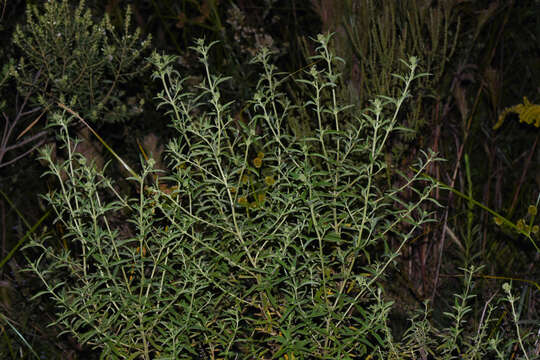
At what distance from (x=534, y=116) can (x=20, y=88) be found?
210 centimetres

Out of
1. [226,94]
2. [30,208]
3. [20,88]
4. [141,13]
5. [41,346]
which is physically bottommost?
[41,346]

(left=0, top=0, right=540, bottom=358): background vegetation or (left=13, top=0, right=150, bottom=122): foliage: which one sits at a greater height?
(left=13, top=0, right=150, bottom=122): foliage

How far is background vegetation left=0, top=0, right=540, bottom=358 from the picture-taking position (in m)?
2.85

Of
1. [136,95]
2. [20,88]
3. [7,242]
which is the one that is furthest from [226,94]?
[7,242]

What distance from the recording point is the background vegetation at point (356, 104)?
112 inches

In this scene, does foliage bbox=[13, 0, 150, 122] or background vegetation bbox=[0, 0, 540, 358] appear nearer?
foliage bbox=[13, 0, 150, 122]

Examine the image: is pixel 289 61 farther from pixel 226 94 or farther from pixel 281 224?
pixel 281 224

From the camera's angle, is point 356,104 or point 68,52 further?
point 356,104

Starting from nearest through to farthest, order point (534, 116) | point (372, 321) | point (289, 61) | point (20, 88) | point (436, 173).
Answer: point (372, 321)
point (20, 88)
point (534, 116)
point (436, 173)
point (289, 61)

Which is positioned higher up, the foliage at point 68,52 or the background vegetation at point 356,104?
the foliage at point 68,52

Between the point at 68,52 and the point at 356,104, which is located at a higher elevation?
the point at 68,52

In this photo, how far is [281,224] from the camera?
6.46 feet

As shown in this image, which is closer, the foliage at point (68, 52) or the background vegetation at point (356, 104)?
the foliage at point (68, 52)

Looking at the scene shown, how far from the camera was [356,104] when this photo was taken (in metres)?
3.08
